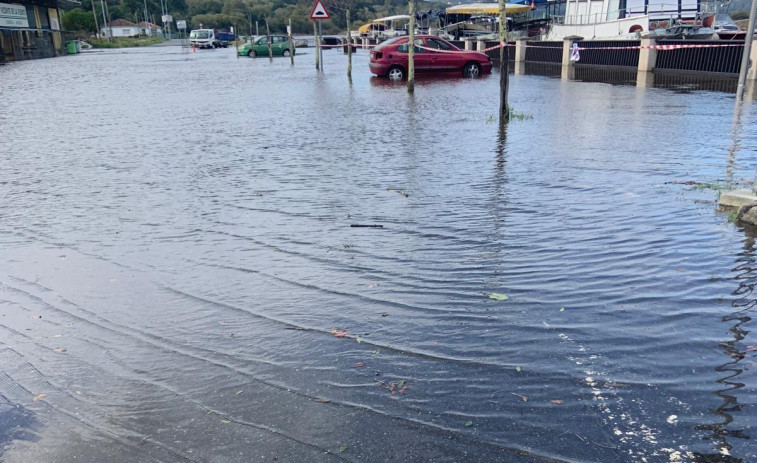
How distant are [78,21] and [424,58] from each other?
320ft

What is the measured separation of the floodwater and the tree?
10814cm

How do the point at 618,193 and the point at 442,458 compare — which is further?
the point at 618,193

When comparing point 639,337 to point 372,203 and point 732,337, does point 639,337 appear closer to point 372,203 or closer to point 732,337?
point 732,337

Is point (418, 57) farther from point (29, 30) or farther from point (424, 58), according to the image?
point (29, 30)

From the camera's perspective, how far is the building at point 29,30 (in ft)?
189

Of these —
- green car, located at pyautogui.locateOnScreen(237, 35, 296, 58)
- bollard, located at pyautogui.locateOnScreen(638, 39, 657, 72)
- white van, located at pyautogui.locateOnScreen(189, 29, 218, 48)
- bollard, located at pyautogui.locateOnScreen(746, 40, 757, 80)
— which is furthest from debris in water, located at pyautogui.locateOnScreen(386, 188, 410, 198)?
white van, located at pyautogui.locateOnScreen(189, 29, 218, 48)

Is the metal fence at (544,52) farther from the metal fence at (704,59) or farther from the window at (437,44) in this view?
the window at (437,44)

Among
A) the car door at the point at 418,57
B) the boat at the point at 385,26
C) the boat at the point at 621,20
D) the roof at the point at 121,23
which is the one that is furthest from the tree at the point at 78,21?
the car door at the point at 418,57

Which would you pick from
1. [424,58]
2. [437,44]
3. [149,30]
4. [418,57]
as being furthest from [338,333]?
[149,30]

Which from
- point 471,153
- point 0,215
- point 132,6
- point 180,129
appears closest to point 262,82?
point 180,129

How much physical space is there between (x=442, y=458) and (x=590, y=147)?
8237mm

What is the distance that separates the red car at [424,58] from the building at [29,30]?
42.3 metres

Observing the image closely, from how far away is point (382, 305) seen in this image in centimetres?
463

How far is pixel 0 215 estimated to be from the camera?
7.35m
